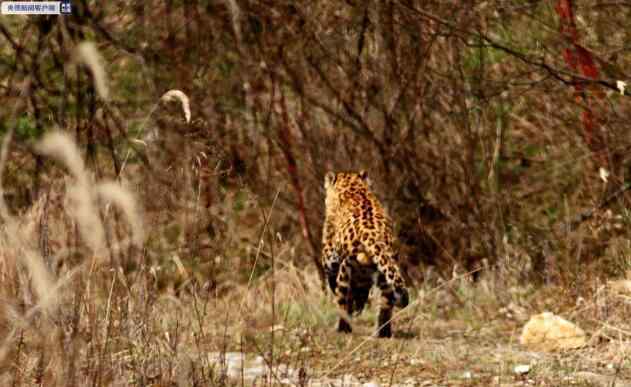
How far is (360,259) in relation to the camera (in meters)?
7.06

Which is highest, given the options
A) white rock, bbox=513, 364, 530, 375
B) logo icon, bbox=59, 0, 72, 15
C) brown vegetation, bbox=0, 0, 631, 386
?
logo icon, bbox=59, 0, 72, 15

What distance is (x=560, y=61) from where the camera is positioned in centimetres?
917

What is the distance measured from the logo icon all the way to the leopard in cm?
290

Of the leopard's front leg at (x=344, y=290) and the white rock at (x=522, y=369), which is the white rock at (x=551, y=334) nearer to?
the white rock at (x=522, y=369)

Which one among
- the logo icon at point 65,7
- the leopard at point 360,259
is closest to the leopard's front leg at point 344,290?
the leopard at point 360,259

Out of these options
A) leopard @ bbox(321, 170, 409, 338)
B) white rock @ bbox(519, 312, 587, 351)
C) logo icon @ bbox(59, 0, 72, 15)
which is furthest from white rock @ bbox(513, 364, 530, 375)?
logo icon @ bbox(59, 0, 72, 15)

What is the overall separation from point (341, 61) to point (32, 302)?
5.08 metres

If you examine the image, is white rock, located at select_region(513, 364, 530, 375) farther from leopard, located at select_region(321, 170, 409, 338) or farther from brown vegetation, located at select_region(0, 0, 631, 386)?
brown vegetation, located at select_region(0, 0, 631, 386)

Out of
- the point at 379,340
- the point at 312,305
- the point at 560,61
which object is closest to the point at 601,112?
the point at 560,61

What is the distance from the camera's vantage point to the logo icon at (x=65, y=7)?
30.2ft

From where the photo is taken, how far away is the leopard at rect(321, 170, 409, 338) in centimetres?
700

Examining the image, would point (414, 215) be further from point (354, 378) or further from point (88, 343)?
point (88, 343)

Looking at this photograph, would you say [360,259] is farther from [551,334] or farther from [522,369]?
[522,369]

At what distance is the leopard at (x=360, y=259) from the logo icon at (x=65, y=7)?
2.90 m
